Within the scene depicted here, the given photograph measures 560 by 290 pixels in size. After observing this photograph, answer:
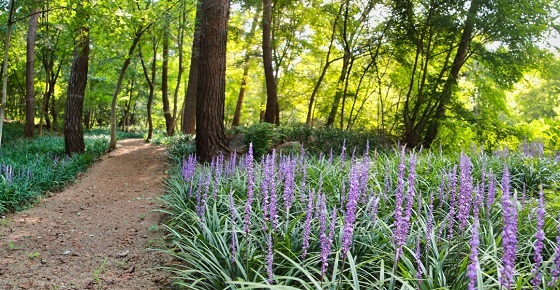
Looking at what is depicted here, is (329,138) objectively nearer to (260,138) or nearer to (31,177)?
(260,138)

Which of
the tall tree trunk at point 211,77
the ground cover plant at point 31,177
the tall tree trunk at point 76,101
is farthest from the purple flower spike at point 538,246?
the tall tree trunk at point 76,101

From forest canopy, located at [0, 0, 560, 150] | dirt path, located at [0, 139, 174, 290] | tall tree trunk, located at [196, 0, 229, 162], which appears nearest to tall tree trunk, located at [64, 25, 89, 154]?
forest canopy, located at [0, 0, 560, 150]

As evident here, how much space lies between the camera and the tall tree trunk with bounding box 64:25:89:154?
10.2m

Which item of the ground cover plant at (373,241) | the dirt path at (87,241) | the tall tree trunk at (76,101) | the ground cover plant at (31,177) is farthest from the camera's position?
the tall tree trunk at (76,101)

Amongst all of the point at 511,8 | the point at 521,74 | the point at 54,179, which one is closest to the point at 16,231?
the point at 54,179

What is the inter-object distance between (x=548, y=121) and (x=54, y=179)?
429 inches

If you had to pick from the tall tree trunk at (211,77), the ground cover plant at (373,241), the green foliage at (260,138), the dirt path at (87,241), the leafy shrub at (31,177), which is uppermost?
→ the tall tree trunk at (211,77)

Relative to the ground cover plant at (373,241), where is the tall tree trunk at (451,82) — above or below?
above

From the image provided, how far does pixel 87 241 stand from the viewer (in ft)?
14.3

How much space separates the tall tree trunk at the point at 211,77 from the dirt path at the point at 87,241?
145 cm

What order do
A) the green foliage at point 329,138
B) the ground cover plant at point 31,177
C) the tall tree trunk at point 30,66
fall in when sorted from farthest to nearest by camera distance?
the tall tree trunk at point 30,66 < the green foliage at point 329,138 < the ground cover plant at point 31,177

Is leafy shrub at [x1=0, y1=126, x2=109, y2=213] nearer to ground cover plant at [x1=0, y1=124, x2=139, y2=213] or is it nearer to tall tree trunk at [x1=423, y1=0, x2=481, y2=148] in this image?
ground cover plant at [x1=0, y1=124, x2=139, y2=213]

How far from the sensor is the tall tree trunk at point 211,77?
780 cm

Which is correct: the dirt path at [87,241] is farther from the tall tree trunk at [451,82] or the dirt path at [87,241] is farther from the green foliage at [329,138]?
the tall tree trunk at [451,82]
